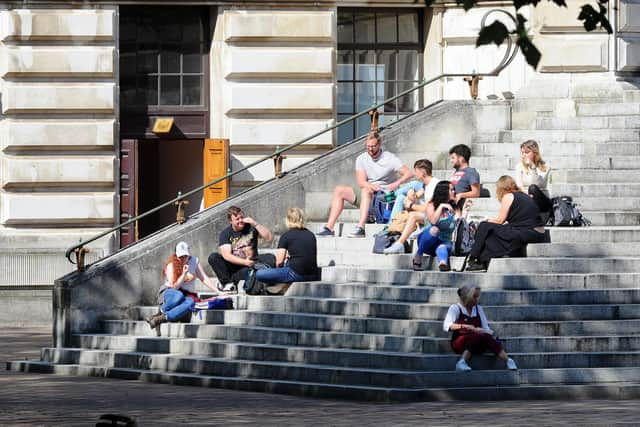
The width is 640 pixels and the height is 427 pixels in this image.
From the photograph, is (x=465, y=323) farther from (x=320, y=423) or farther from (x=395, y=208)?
(x=395, y=208)

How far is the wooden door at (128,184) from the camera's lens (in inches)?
1073

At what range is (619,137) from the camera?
24.3 meters

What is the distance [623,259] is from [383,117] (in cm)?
892

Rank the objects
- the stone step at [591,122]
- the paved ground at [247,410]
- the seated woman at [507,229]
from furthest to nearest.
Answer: the stone step at [591,122], the seated woman at [507,229], the paved ground at [247,410]

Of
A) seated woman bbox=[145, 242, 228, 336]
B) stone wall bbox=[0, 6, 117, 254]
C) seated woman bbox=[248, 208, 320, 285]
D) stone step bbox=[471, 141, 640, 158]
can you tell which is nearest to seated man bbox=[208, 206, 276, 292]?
seated woman bbox=[145, 242, 228, 336]

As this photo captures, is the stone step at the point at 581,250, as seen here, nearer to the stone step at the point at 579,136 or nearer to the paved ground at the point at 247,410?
the paved ground at the point at 247,410

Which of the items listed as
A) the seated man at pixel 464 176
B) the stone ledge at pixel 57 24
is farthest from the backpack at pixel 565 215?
the stone ledge at pixel 57 24

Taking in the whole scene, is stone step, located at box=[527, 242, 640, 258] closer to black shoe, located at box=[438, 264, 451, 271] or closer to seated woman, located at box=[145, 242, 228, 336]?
black shoe, located at box=[438, 264, 451, 271]

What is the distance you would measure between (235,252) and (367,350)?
11.9 feet

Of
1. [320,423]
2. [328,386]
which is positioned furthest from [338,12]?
[320,423]

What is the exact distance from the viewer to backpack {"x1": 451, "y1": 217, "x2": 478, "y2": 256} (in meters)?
20.5

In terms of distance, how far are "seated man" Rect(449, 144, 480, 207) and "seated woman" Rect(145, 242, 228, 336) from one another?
3261mm

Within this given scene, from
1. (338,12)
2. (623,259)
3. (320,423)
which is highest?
(338,12)

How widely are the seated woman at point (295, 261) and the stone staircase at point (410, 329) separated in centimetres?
21
